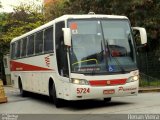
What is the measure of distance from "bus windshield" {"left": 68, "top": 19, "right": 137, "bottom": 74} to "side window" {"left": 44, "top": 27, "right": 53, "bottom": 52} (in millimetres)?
2016

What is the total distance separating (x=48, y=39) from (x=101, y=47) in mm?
3131

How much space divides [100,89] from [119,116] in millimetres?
2231

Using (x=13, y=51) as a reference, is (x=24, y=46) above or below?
above

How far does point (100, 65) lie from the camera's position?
48.1 ft

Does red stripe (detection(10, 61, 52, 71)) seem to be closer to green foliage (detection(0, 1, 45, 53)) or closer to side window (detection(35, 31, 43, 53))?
side window (detection(35, 31, 43, 53))

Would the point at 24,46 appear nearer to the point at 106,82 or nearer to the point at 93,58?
the point at 93,58

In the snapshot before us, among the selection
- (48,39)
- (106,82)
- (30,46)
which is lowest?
(106,82)

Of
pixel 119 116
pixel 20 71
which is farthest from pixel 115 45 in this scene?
pixel 20 71

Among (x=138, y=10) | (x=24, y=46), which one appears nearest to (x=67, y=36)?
(x=24, y=46)

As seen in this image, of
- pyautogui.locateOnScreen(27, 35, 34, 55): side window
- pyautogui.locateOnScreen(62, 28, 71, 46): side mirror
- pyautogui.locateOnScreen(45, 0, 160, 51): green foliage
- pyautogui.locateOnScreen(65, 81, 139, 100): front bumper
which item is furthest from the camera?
pyautogui.locateOnScreen(45, 0, 160, 51): green foliage

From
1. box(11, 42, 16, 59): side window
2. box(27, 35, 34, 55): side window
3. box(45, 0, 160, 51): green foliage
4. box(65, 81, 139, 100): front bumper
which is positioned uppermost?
box(45, 0, 160, 51): green foliage

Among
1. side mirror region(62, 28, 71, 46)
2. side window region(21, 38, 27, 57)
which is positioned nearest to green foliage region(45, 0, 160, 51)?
side window region(21, 38, 27, 57)

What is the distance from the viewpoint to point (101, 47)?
14.9m

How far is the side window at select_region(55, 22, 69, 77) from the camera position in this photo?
15083 millimetres
